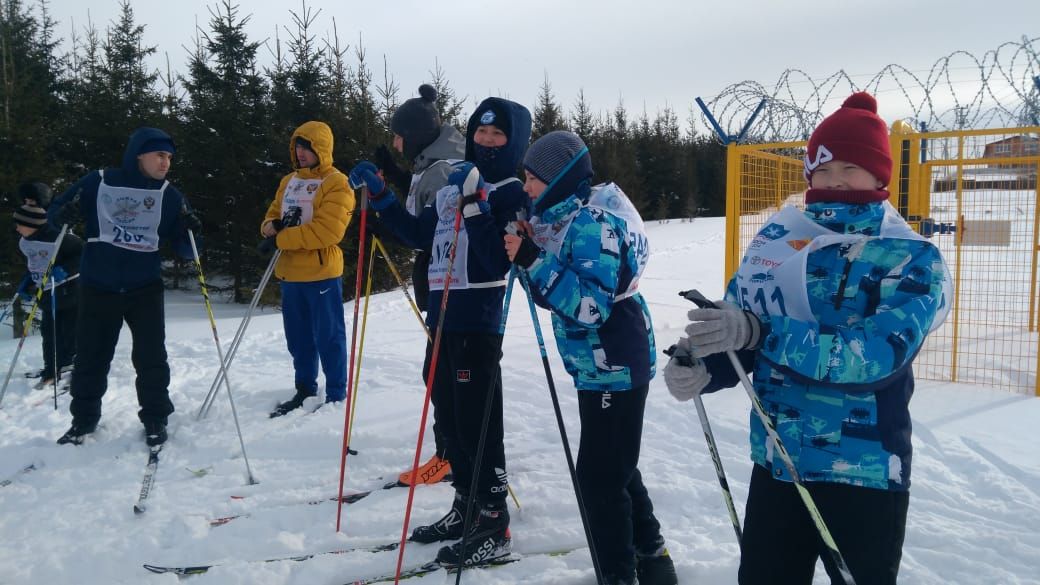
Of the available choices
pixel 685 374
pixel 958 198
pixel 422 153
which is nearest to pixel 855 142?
pixel 685 374

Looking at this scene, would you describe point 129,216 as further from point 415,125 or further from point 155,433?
point 415,125

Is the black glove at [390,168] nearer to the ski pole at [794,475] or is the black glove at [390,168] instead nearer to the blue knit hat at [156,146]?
the blue knit hat at [156,146]

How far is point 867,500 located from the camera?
1.67 metres

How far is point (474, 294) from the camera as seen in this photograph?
122 inches

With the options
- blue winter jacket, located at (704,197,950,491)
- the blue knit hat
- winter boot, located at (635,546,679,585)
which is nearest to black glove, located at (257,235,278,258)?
the blue knit hat

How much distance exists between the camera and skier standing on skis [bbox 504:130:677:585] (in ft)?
7.80

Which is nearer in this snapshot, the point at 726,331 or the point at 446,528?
the point at 726,331

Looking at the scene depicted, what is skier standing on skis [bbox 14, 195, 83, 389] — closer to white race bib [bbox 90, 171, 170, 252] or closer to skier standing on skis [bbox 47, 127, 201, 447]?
skier standing on skis [bbox 47, 127, 201, 447]

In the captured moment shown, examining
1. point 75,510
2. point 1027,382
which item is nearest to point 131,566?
point 75,510

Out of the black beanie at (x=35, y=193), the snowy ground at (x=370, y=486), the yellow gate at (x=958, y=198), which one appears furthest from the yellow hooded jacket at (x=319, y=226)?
the yellow gate at (x=958, y=198)

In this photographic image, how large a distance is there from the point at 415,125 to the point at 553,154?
5.32 feet

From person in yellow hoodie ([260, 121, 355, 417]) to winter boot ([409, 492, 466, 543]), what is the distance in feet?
7.57

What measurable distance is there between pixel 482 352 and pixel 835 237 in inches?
68.7

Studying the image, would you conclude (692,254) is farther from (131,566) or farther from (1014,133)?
(131,566)
